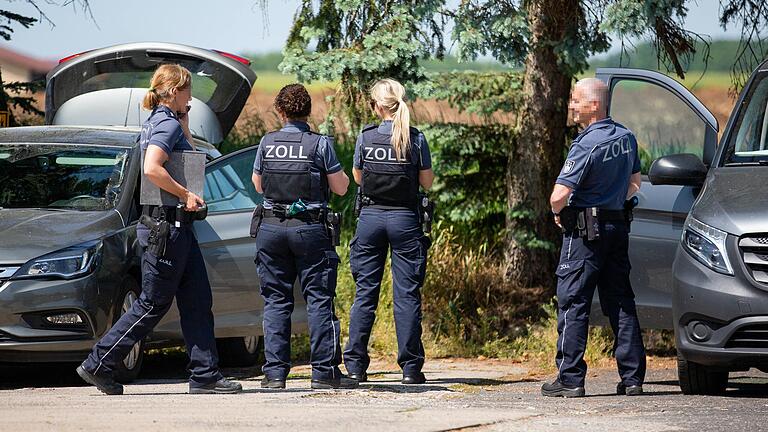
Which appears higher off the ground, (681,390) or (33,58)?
(33,58)

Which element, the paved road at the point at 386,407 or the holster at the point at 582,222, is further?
the holster at the point at 582,222

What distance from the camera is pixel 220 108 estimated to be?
10891 mm

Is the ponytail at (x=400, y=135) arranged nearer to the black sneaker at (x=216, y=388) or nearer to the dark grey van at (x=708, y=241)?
the dark grey van at (x=708, y=241)

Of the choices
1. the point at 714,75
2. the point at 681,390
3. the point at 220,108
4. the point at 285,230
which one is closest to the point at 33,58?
the point at 220,108

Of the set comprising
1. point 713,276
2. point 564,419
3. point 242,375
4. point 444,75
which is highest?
point 444,75

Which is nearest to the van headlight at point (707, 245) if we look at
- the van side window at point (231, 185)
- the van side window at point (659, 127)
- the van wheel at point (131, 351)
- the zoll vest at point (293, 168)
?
the zoll vest at point (293, 168)

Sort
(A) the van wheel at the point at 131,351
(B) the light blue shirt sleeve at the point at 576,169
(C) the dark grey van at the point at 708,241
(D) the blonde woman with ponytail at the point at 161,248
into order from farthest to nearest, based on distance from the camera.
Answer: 1. (A) the van wheel at the point at 131,351
2. (B) the light blue shirt sleeve at the point at 576,169
3. (D) the blonde woman with ponytail at the point at 161,248
4. (C) the dark grey van at the point at 708,241

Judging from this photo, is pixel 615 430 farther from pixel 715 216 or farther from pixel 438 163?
pixel 438 163

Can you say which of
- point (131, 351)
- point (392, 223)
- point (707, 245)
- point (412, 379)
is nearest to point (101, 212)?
point (131, 351)

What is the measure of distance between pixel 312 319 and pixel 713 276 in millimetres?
2384

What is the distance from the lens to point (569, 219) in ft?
25.1

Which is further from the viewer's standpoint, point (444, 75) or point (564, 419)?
point (444, 75)

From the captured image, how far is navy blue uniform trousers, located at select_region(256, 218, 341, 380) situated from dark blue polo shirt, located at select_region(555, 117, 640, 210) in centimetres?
150

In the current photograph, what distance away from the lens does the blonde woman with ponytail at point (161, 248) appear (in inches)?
289
